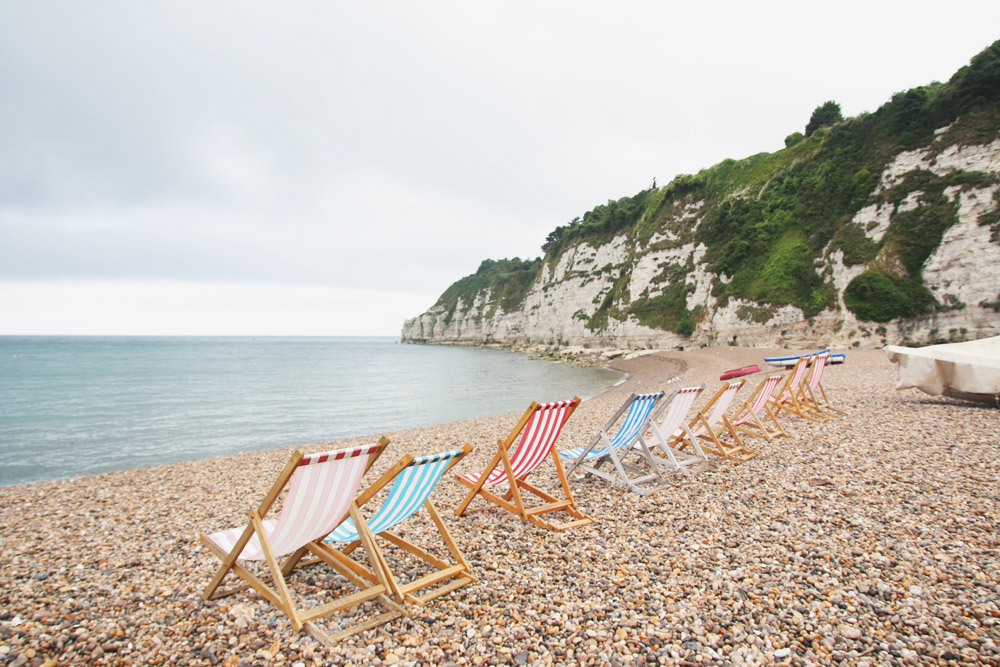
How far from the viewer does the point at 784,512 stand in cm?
421

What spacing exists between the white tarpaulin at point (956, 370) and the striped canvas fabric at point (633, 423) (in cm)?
661

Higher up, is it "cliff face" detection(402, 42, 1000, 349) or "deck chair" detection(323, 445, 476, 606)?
"cliff face" detection(402, 42, 1000, 349)

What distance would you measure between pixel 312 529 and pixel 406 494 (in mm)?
597

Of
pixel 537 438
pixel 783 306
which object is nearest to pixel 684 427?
pixel 537 438

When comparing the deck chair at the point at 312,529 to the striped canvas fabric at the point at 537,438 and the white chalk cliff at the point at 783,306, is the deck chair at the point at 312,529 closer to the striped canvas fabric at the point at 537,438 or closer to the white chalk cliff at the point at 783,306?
the striped canvas fabric at the point at 537,438

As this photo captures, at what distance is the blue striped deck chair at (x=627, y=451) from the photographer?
5133 millimetres

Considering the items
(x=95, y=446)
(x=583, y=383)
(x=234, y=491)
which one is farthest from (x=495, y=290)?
(x=234, y=491)

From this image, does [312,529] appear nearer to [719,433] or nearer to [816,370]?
[719,433]

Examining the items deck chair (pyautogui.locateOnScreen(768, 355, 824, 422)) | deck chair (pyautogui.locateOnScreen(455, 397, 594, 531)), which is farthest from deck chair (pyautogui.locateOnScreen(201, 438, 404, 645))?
deck chair (pyautogui.locateOnScreen(768, 355, 824, 422))

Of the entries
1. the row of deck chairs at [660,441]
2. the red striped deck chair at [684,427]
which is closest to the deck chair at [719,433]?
the row of deck chairs at [660,441]

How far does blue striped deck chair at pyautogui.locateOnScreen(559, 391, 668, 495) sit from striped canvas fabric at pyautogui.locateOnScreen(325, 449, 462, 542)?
244cm

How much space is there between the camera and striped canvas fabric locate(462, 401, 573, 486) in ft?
13.9

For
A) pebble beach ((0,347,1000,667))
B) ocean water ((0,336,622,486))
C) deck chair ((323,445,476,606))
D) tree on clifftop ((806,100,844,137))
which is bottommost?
ocean water ((0,336,622,486))

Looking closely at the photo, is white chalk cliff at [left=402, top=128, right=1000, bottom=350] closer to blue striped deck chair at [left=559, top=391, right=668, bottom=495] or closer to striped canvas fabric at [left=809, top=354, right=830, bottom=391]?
striped canvas fabric at [left=809, top=354, right=830, bottom=391]
